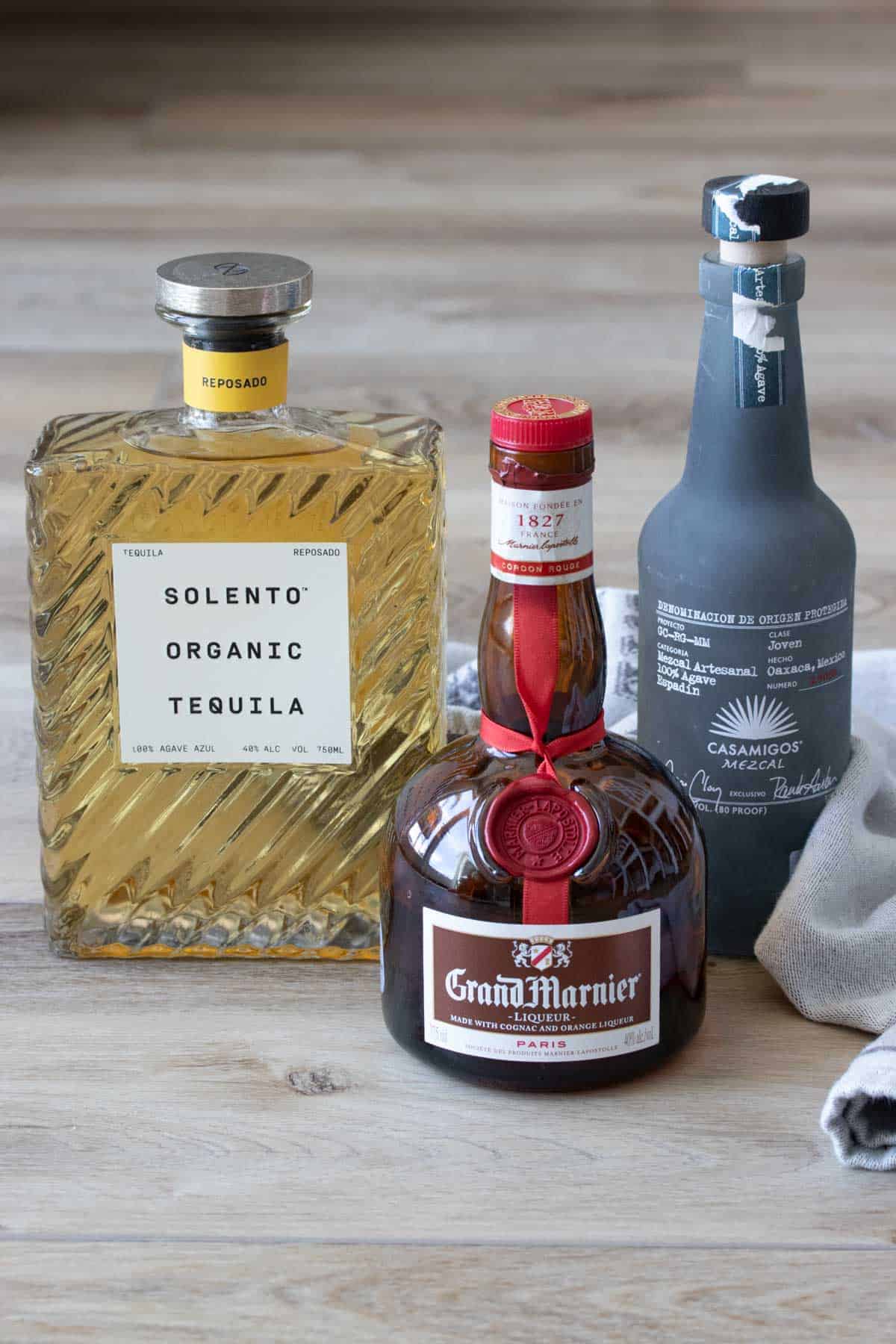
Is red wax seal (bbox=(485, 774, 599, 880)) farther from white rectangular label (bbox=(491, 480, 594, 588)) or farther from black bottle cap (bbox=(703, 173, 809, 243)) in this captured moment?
black bottle cap (bbox=(703, 173, 809, 243))

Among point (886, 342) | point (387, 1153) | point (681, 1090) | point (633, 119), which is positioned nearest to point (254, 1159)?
point (387, 1153)

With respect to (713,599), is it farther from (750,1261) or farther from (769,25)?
(769,25)

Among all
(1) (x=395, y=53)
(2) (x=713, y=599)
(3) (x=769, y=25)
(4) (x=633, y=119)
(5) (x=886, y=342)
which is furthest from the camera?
(3) (x=769, y=25)

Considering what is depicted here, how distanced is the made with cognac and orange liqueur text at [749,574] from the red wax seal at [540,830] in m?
0.10

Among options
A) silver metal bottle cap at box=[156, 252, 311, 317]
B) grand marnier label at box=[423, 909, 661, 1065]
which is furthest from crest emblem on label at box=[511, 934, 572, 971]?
silver metal bottle cap at box=[156, 252, 311, 317]

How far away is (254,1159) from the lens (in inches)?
25.9

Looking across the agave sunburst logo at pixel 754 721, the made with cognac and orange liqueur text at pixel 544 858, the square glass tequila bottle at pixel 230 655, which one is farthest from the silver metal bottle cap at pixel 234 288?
the agave sunburst logo at pixel 754 721

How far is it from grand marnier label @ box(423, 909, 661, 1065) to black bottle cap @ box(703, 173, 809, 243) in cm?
A: 26

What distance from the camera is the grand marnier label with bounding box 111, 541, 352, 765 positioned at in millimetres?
746

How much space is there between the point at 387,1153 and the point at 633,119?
265 centimetres

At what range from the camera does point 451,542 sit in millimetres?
1286

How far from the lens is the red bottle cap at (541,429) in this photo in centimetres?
62

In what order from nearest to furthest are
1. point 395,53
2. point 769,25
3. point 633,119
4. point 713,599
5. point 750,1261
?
1. point 750,1261
2. point 713,599
3. point 633,119
4. point 395,53
5. point 769,25

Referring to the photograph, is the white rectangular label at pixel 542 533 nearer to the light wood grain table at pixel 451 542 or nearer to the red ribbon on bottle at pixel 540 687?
the red ribbon on bottle at pixel 540 687
